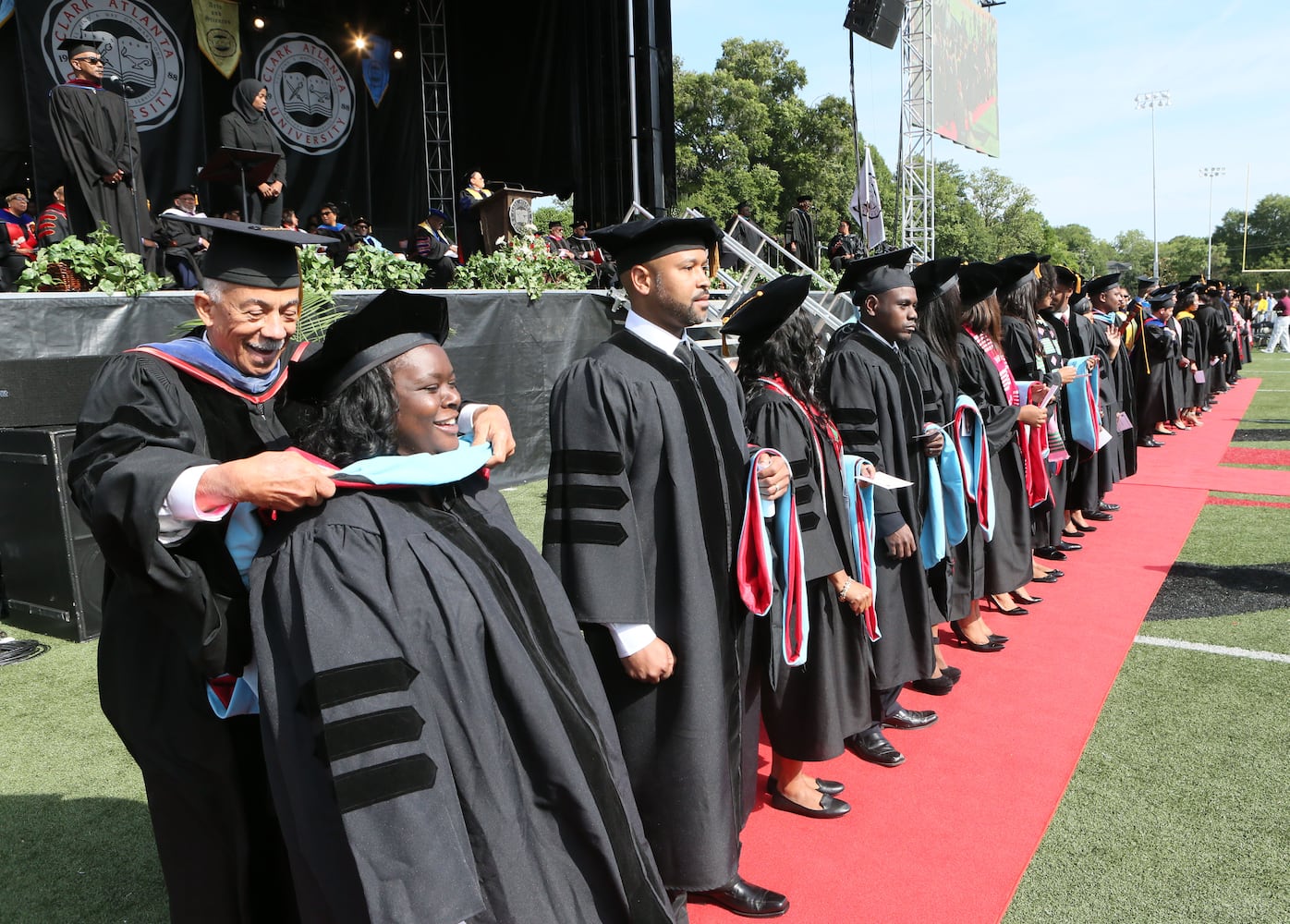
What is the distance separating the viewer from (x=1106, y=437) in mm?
6500

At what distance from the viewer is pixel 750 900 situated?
8.99ft

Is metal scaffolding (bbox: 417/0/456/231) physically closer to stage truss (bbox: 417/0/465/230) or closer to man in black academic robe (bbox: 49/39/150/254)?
stage truss (bbox: 417/0/465/230)

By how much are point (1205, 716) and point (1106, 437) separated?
2.99 metres

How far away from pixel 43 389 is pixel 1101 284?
7.70 meters

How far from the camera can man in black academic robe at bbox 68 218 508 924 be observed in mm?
1746

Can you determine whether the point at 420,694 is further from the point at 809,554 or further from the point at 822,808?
the point at 822,808

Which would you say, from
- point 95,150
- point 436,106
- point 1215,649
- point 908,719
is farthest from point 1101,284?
point 436,106

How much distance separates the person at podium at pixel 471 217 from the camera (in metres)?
12.5

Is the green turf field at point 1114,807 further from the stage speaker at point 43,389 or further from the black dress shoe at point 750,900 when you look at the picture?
the stage speaker at point 43,389

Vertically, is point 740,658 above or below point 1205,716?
above

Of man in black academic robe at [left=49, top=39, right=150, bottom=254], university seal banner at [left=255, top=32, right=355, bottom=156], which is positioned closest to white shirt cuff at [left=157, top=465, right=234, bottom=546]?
man in black academic robe at [left=49, top=39, right=150, bottom=254]

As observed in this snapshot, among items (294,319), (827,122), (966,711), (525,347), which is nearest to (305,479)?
(294,319)

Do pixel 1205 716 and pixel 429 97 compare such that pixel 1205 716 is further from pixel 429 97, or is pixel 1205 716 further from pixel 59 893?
pixel 429 97

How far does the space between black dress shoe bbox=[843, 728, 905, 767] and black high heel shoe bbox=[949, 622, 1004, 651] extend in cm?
122
